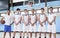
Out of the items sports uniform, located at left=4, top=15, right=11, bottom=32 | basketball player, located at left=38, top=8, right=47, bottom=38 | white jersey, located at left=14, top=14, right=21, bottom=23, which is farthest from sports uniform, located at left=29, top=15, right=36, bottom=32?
sports uniform, located at left=4, top=15, right=11, bottom=32

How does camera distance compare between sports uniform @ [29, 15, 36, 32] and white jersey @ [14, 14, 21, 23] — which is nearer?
sports uniform @ [29, 15, 36, 32]

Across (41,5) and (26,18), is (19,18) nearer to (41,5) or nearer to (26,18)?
(26,18)

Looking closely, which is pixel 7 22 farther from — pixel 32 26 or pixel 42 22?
pixel 42 22

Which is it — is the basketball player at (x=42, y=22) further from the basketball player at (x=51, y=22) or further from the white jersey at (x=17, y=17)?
the white jersey at (x=17, y=17)

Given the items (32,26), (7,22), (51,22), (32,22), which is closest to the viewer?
(51,22)

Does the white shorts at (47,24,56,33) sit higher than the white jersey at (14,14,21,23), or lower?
lower

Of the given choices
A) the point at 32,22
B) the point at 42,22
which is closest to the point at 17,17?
the point at 32,22

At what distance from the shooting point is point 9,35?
7738 millimetres

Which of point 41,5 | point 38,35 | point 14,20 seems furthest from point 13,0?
point 38,35

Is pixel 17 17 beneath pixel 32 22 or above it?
above

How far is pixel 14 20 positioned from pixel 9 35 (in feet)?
2.90

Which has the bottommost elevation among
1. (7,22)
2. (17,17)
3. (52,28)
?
(52,28)

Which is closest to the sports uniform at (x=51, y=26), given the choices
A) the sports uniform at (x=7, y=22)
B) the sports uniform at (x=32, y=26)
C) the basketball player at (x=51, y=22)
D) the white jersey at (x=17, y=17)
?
the basketball player at (x=51, y=22)

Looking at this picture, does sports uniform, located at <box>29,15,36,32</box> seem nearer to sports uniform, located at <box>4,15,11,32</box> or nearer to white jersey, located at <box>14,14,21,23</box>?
white jersey, located at <box>14,14,21,23</box>
